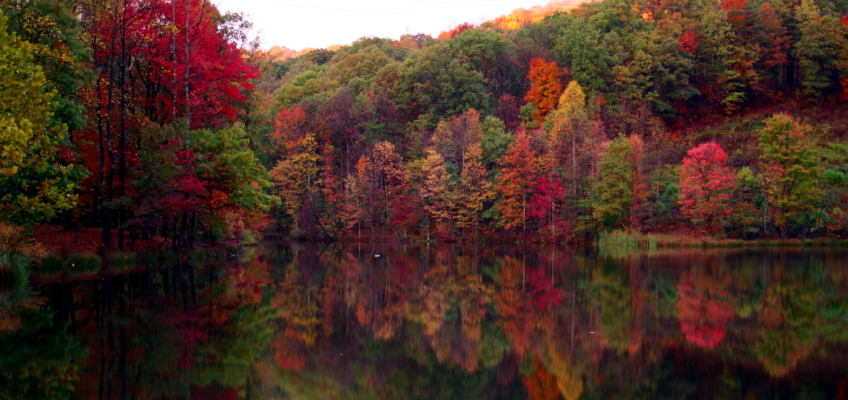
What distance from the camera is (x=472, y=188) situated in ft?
172

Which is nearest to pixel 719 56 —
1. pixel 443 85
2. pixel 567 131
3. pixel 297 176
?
pixel 567 131

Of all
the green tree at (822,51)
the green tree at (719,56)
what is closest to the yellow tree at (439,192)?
the green tree at (719,56)

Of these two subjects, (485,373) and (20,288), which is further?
(20,288)

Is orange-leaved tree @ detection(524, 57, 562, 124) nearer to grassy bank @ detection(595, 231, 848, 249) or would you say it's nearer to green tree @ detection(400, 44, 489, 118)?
green tree @ detection(400, 44, 489, 118)

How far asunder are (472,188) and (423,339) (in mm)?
42807

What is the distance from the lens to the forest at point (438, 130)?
2231 cm

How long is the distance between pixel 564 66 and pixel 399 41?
146 ft

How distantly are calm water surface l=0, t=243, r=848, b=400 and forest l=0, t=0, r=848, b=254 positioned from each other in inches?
277

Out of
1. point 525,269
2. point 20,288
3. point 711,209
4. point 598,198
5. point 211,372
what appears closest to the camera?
point 211,372

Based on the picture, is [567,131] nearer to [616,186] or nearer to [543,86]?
[616,186]

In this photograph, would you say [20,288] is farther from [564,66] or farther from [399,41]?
[399,41]

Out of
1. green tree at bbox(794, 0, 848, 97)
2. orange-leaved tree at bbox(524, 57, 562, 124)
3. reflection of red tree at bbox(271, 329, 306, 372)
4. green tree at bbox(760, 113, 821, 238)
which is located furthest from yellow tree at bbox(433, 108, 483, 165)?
reflection of red tree at bbox(271, 329, 306, 372)

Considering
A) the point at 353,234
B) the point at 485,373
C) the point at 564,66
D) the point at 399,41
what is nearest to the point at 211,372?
the point at 485,373

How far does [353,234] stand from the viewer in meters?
58.9
